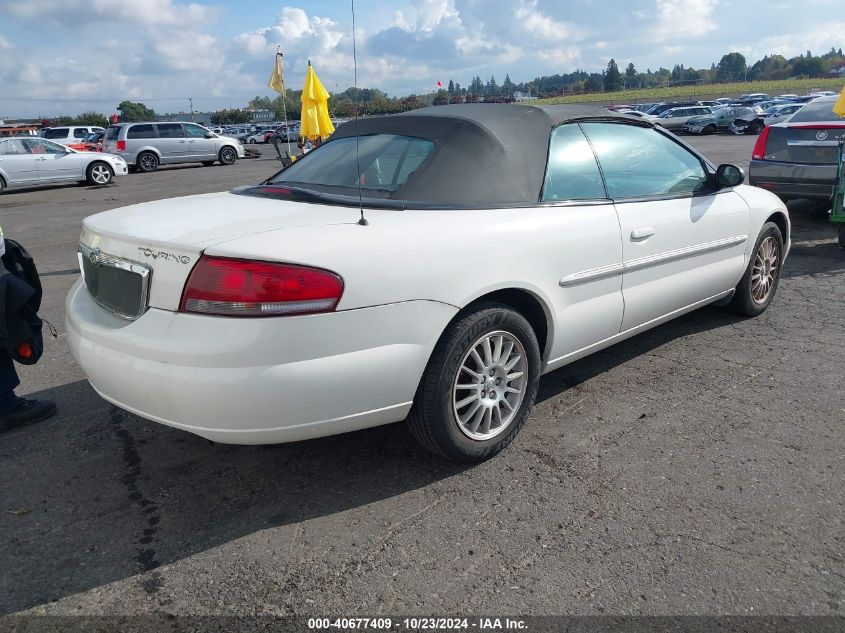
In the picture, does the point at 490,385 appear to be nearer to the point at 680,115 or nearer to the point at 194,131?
the point at 194,131

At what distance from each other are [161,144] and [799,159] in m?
21.3

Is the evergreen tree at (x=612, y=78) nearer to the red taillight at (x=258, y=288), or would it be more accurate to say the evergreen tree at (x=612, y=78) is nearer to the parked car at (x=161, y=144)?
the parked car at (x=161, y=144)

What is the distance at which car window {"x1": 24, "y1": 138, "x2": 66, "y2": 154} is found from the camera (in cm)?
1867

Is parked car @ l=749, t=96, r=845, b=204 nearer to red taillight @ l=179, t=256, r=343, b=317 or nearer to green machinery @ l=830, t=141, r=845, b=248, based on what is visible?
green machinery @ l=830, t=141, r=845, b=248

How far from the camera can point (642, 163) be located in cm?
412

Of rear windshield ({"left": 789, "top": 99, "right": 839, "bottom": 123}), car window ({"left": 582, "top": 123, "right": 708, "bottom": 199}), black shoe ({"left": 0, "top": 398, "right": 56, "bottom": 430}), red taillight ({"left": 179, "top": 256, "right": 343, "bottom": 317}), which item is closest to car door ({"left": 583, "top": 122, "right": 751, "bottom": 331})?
car window ({"left": 582, "top": 123, "right": 708, "bottom": 199})

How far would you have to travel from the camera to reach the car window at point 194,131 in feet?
81.9

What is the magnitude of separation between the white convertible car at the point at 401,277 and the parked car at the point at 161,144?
72.8ft

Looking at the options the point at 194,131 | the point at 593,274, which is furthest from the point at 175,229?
the point at 194,131

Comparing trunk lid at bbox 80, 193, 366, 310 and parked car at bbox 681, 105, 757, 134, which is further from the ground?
trunk lid at bbox 80, 193, 366, 310

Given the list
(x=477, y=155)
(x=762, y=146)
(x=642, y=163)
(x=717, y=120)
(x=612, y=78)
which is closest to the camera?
(x=477, y=155)

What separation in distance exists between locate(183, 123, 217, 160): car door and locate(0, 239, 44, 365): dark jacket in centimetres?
2271

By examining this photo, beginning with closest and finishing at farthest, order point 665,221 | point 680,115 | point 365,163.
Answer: point 365,163
point 665,221
point 680,115

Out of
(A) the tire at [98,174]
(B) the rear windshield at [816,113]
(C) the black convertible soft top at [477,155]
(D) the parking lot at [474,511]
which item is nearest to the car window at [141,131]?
(A) the tire at [98,174]
